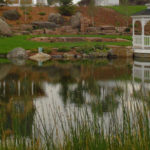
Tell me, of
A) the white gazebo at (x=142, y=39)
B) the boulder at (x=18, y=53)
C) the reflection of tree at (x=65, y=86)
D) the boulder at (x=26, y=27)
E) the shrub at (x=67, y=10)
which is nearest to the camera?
the reflection of tree at (x=65, y=86)

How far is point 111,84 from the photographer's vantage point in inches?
479

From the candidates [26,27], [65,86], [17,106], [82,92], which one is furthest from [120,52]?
[17,106]

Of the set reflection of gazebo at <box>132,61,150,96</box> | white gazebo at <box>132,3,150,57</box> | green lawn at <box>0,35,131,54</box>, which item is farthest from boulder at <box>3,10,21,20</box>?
reflection of gazebo at <box>132,61,150,96</box>

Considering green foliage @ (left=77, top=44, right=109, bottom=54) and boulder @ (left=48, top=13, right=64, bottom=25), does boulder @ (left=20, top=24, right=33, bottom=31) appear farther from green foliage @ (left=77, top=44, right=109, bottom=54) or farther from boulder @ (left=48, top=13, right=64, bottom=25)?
green foliage @ (left=77, top=44, right=109, bottom=54)

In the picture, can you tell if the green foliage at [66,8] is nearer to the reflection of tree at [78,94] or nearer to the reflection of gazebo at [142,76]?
the reflection of gazebo at [142,76]

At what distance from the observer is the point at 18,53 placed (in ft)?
78.2

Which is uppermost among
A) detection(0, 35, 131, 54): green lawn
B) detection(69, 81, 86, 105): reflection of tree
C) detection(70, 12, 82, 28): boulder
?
detection(70, 12, 82, 28): boulder

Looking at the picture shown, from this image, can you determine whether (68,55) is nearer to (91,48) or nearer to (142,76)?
(91,48)

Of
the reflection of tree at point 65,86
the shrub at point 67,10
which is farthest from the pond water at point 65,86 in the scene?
the shrub at point 67,10

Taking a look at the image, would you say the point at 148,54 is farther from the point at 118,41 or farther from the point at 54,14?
the point at 54,14

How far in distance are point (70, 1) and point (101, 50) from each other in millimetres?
20038

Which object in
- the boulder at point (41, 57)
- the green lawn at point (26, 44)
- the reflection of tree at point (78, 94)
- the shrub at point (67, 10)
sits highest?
the shrub at point (67, 10)

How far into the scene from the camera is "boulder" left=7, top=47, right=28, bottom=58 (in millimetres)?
23781

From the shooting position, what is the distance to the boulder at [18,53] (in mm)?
23781
